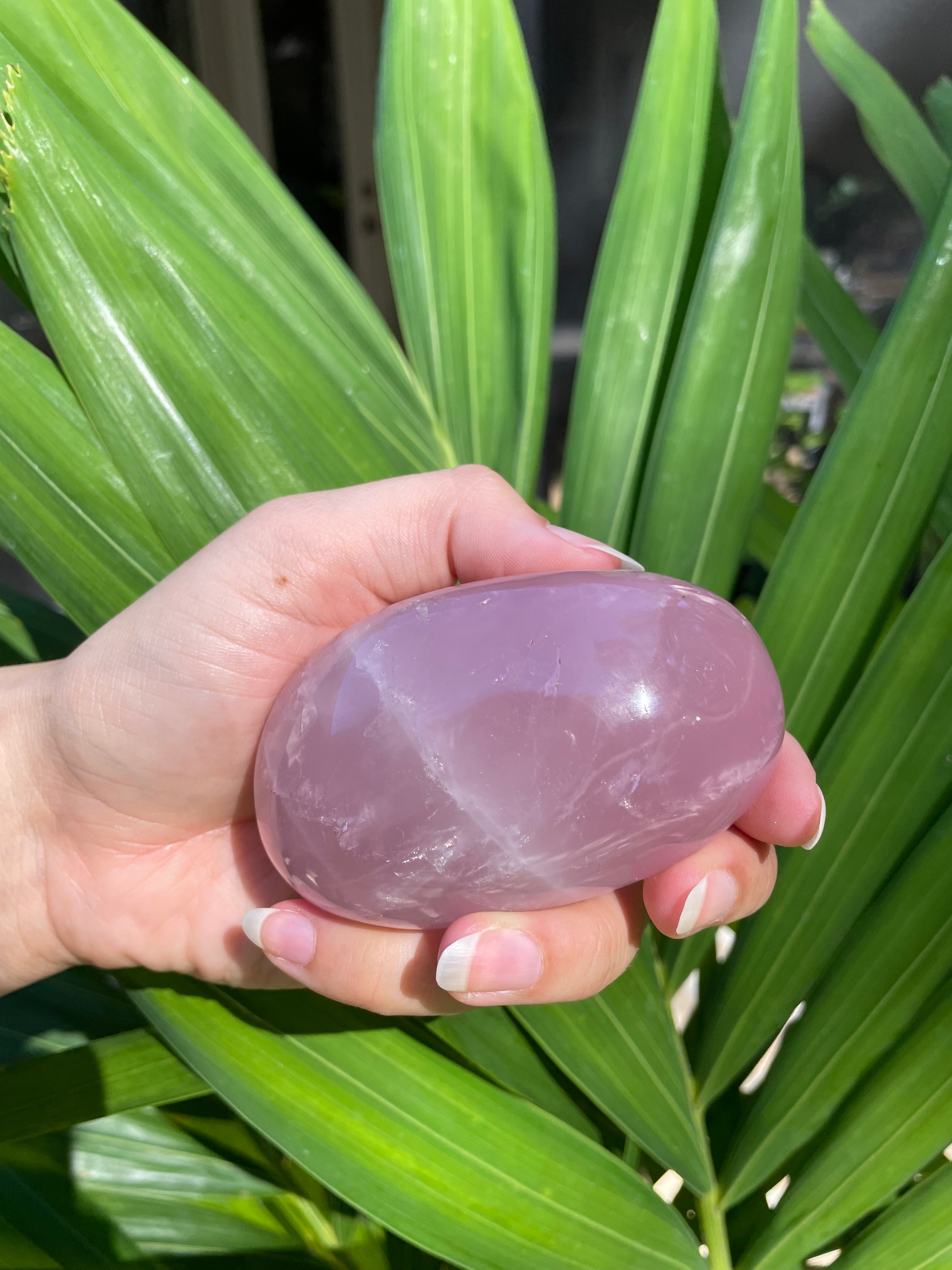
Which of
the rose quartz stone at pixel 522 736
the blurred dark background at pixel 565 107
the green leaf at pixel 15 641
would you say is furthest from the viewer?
the blurred dark background at pixel 565 107

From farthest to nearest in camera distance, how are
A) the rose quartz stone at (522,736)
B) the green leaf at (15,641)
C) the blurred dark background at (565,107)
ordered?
the blurred dark background at (565,107) < the green leaf at (15,641) < the rose quartz stone at (522,736)

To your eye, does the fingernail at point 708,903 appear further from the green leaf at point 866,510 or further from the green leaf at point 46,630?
the green leaf at point 46,630

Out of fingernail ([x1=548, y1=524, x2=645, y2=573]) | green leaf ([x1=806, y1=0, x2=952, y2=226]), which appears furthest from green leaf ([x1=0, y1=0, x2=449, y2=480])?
green leaf ([x1=806, y1=0, x2=952, y2=226])

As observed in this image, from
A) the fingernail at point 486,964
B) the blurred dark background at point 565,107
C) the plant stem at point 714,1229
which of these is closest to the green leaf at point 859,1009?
the plant stem at point 714,1229

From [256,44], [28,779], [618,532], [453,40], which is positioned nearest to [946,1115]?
[618,532]

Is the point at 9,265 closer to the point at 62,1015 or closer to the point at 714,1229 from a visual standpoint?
the point at 62,1015

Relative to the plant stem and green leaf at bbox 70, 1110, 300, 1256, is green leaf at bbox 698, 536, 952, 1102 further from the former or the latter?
green leaf at bbox 70, 1110, 300, 1256

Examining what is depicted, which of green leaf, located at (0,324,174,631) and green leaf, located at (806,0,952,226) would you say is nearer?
green leaf, located at (0,324,174,631)
